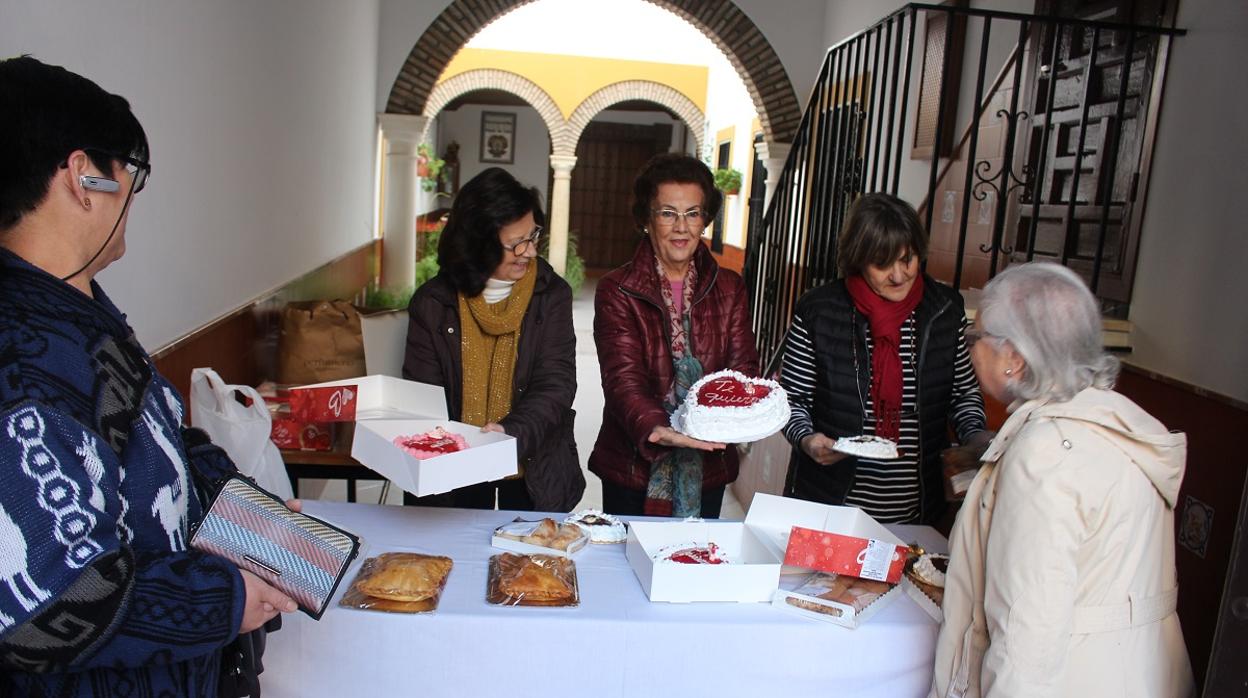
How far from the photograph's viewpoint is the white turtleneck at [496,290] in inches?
95.6

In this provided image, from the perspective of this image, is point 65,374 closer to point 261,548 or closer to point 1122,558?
point 261,548

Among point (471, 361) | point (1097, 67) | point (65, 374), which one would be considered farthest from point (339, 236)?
point (65, 374)

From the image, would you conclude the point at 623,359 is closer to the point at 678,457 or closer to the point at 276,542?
the point at 678,457

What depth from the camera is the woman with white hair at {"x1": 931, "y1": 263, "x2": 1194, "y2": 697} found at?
1.50 m

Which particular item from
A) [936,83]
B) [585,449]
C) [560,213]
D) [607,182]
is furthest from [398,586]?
[607,182]

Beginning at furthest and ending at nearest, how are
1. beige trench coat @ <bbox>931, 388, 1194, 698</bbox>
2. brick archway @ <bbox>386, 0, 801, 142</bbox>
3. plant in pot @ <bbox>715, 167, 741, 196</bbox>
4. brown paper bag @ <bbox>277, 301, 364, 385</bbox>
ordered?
plant in pot @ <bbox>715, 167, 741, 196</bbox>, brick archway @ <bbox>386, 0, 801, 142</bbox>, brown paper bag @ <bbox>277, 301, 364, 385</bbox>, beige trench coat @ <bbox>931, 388, 1194, 698</bbox>

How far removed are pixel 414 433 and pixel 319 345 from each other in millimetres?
1427

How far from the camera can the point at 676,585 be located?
1.76 m

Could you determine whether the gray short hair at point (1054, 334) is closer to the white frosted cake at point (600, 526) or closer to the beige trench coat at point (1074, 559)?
the beige trench coat at point (1074, 559)

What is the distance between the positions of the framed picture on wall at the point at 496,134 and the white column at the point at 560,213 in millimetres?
4794

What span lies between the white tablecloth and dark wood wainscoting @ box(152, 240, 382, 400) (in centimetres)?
121

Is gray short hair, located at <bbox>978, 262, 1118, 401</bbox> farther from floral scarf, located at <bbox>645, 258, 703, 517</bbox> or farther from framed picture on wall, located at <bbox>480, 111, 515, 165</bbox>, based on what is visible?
framed picture on wall, located at <bbox>480, 111, 515, 165</bbox>

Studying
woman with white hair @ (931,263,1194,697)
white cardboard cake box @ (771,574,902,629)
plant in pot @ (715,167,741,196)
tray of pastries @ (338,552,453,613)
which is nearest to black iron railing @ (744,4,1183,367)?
woman with white hair @ (931,263,1194,697)

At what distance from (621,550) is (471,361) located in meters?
0.73
